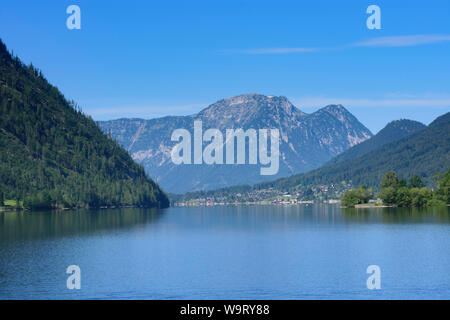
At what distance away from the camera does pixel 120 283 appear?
7000 centimetres

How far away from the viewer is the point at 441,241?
358 feet

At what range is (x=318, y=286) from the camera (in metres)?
67.6

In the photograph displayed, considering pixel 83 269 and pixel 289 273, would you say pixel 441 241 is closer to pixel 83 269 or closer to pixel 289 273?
pixel 289 273

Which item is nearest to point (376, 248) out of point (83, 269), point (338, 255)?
point (338, 255)

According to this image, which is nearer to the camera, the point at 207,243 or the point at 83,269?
the point at 83,269

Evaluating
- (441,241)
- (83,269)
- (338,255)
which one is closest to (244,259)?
(338,255)

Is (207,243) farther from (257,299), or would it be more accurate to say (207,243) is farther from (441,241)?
(257,299)

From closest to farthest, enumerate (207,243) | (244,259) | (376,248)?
(244,259)
(376,248)
(207,243)

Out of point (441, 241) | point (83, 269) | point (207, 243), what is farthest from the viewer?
point (207, 243)

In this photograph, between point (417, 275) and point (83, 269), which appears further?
point (83, 269)
